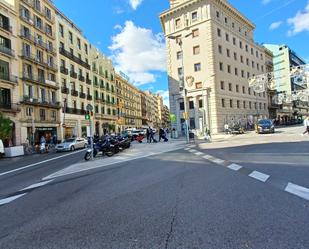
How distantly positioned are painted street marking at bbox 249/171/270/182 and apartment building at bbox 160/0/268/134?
2863 centimetres

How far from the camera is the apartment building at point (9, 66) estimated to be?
98.2ft

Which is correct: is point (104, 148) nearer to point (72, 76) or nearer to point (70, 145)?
point (70, 145)

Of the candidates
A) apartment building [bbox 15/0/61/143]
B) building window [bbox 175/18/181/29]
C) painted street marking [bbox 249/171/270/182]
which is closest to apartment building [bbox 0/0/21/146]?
apartment building [bbox 15/0/61/143]

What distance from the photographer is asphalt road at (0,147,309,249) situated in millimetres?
3309

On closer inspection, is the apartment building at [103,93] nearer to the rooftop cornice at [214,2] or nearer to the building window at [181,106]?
the rooftop cornice at [214,2]

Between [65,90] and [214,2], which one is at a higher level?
[214,2]

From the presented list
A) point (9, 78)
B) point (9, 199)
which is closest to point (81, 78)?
point (9, 78)

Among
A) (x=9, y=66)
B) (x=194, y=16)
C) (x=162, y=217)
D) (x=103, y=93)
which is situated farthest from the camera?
(x=103, y=93)

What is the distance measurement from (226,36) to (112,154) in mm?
33453

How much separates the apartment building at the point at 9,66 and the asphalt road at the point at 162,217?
28016 millimetres

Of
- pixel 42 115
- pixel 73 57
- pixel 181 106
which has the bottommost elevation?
pixel 42 115

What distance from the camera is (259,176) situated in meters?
6.80

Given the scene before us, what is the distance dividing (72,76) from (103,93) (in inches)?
531

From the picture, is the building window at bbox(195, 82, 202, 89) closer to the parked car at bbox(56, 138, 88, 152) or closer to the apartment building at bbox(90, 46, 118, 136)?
the parked car at bbox(56, 138, 88, 152)
